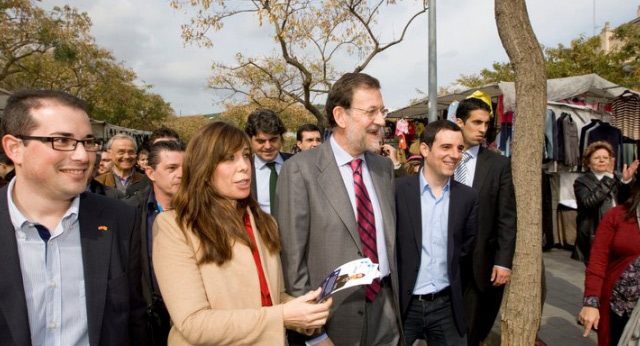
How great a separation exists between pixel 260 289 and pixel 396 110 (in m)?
10.5

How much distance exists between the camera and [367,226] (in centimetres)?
221

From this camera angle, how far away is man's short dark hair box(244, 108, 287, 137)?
145 inches

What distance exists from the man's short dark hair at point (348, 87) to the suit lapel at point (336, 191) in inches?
11.5

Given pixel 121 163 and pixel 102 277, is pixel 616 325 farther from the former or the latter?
pixel 121 163

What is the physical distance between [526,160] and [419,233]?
0.83 metres

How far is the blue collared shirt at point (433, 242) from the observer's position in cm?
271

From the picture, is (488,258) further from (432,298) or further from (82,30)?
(82,30)

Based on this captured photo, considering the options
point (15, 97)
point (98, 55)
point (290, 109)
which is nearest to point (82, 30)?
point (98, 55)

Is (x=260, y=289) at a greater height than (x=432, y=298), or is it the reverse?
(x=260, y=289)

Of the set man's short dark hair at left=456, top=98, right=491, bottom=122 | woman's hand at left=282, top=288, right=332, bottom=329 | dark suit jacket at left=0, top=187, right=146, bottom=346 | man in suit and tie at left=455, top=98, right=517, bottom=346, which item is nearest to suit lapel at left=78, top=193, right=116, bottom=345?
dark suit jacket at left=0, top=187, right=146, bottom=346

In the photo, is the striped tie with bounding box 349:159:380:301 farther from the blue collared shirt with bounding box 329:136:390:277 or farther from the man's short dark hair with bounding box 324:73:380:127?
the man's short dark hair with bounding box 324:73:380:127

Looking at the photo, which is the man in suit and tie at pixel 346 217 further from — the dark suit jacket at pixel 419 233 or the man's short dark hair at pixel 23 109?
the man's short dark hair at pixel 23 109

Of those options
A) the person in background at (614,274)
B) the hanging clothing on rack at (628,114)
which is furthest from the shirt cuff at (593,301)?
the hanging clothing on rack at (628,114)

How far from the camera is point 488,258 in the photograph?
10.6ft
